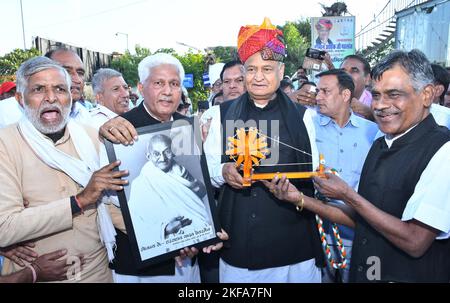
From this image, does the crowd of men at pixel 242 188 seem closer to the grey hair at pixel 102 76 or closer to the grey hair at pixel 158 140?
the grey hair at pixel 158 140

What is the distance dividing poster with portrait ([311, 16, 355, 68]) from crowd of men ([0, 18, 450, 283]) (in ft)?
45.1

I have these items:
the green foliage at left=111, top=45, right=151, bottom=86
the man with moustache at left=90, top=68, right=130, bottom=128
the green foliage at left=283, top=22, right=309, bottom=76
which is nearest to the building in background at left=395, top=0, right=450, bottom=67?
the man with moustache at left=90, top=68, right=130, bottom=128

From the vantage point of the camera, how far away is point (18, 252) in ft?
8.40

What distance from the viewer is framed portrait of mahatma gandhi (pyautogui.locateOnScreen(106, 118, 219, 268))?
255 cm

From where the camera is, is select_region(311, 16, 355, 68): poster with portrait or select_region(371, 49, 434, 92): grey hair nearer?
select_region(371, 49, 434, 92): grey hair

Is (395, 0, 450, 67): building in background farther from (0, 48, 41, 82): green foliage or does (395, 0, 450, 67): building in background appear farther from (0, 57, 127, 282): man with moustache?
(0, 48, 41, 82): green foliage

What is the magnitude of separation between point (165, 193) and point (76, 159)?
0.66m

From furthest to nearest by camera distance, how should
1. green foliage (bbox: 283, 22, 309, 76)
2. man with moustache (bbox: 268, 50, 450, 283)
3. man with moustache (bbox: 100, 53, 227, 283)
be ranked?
green foliage (bbox: 283, 22, 309, 76), man with moustache (bbox: 100, 53, 227, 283), man with moustache (bbox: 268, 50, 450, 283)

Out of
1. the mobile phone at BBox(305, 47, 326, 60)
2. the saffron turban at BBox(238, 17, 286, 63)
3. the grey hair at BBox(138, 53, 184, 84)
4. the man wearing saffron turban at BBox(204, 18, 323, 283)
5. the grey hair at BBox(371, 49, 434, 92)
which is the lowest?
the man wearing saffron turban at BBox(204, 18, 323, 283)

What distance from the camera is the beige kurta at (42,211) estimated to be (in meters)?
2.41
